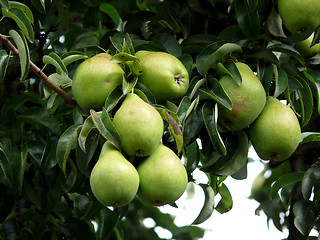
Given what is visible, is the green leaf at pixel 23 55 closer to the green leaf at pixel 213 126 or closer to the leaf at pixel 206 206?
the green leaf at pixel 213 126

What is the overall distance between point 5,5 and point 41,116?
1.19ft

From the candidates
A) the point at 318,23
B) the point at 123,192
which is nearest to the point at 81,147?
the point at 123,192

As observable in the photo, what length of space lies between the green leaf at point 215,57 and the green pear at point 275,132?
0.52 feet

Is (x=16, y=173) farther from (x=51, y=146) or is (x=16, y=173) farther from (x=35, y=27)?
(x=35, y=27)

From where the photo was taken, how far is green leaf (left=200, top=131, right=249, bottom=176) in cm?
153

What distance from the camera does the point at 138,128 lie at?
4.11 feet

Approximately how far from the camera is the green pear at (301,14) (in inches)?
58.0

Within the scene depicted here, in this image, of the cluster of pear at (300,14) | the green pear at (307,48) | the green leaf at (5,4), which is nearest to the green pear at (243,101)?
the cluster of pear at (300,14)

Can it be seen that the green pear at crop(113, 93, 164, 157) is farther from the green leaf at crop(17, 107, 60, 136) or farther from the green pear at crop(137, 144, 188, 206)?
the green leaf at crop(17, 107, 60, 136)

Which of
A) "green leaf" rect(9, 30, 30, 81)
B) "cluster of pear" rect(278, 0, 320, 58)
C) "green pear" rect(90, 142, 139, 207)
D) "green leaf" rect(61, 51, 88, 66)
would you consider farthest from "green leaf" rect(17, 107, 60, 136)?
"cluster of pear" rect(278, 0, 320, 58)

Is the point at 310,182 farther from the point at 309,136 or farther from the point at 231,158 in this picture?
the point at 231,158

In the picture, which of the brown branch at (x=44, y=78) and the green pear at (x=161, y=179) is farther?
the brown branch at (x=44, y=78)

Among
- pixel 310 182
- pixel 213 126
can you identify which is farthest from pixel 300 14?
pixel 310 182

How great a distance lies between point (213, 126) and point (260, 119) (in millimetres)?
109
